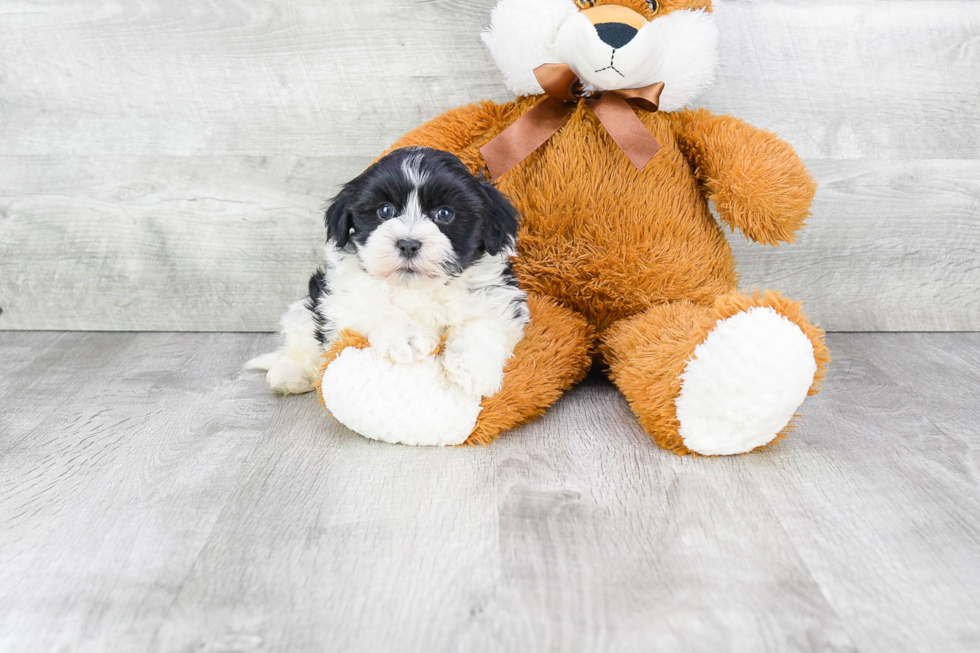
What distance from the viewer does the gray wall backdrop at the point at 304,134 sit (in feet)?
6.81

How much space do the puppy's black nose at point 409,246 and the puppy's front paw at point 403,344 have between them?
179mm

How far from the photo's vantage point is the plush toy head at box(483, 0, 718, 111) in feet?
5.11

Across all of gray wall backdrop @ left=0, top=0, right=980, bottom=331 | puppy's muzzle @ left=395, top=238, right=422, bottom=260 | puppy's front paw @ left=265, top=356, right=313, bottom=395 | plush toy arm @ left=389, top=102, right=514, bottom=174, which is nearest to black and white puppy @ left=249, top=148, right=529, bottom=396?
puppy's muzzle @ left=395, top=238, right=422, bottom=260

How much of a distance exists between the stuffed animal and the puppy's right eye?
24cm

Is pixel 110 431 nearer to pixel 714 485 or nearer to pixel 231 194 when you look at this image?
pixel 231 194

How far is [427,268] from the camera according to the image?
4.51ft

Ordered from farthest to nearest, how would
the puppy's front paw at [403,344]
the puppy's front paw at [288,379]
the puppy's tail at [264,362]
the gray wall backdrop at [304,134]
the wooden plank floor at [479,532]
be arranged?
the gray wall backdrop at [304,134]
the puppy's tail at [264,362]
the puppy's front paw at [288,379]
the puppy's front paw at [403,344]
the wooden plank floor at [479,532]

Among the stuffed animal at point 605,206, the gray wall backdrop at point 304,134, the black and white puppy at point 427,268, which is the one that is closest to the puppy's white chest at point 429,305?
the black and white puppy at point 427,268

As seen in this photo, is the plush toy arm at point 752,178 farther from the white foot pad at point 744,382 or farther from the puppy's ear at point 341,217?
the puppy's ear at point 341,217

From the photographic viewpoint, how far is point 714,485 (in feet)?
4.40

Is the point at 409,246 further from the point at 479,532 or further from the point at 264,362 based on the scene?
the point at 264,362

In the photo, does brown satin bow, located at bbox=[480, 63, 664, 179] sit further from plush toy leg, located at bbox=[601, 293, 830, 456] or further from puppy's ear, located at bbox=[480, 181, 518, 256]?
plush toy leg, located at bbox=[601, 293, 830, 456]

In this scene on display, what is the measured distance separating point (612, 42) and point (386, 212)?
0.57 m

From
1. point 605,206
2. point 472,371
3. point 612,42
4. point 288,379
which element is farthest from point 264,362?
point 612,42
